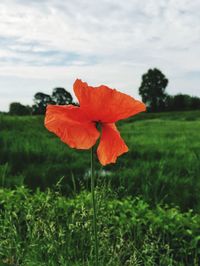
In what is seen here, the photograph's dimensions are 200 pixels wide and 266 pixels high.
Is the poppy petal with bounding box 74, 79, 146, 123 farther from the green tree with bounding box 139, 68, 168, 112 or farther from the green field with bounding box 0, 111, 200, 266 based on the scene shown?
the green tree with bounding box 139, 68, 168, 112

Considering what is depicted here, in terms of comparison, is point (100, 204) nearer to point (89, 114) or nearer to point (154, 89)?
point (89, 114)

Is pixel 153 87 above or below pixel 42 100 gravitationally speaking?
above

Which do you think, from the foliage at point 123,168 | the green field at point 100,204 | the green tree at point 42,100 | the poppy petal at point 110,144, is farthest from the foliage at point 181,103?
the poppy petal at point 110,144

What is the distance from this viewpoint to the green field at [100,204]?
307cm

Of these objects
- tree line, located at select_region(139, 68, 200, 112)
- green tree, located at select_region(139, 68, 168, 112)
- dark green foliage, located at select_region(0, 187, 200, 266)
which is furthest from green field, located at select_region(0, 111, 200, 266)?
green tree, located at select_region(139, 68, 168, 112)

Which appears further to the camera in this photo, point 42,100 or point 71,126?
point 42,100

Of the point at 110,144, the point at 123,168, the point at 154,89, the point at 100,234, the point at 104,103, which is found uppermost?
the point at 154,89

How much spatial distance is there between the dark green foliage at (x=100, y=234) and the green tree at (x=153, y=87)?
4470 cm

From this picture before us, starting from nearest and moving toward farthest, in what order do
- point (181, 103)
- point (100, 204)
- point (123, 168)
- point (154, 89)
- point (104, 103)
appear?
point (104, 103), point (100, 204), point (123, 168), point (181, 103), point (154, 89)

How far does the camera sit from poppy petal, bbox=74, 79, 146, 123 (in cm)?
155

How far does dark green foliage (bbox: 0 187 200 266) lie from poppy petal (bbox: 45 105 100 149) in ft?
4.39

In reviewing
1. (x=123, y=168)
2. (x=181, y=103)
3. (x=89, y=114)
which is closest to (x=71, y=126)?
(x=89, y=114)

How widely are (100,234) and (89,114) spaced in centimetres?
162

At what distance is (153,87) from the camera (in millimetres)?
50219
